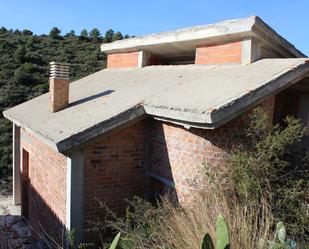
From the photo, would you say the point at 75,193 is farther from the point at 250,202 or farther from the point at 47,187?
the point at 250,202

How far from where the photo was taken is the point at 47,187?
26.3 feet

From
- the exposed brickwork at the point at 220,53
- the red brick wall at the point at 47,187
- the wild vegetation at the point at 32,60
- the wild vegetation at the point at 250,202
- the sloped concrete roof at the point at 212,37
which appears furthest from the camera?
the wild vegetation at the point at 32,60

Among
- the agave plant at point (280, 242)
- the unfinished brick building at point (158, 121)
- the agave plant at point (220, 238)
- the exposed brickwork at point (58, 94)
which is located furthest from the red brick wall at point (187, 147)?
the exposed brickwork at point (58, 94)

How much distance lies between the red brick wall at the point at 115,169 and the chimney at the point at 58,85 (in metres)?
2.61

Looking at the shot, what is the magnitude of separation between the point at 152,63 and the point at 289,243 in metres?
8.01

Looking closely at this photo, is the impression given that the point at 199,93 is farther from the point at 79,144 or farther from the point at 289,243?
the point at 289,243

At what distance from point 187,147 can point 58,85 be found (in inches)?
163

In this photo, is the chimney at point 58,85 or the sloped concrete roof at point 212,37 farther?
the chimney at point 58,85

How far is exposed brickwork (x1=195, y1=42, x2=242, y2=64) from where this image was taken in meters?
7.78

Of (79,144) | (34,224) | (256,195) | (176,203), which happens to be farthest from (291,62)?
(34,224)

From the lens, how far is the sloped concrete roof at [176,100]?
558 centimetres

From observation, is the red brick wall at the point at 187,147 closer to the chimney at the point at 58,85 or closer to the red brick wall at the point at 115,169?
the red brick wall at the point at 115,169

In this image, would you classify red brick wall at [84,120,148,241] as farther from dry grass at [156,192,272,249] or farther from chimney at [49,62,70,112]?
chimney at [49,62,70,112]

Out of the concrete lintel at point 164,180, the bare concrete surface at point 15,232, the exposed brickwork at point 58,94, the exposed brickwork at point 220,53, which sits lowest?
the bare concrete surface at point 15,232
